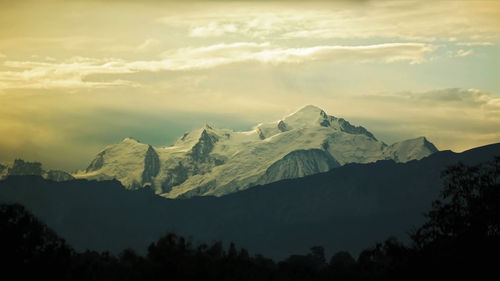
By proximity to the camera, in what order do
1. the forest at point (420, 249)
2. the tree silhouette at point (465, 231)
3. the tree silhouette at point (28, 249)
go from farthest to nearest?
the tree silhouette at point (28, 249)
the forest at point (420, 249)
the tree silhouette at point (465, 231)

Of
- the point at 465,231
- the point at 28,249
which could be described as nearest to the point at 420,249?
the point at 465,231

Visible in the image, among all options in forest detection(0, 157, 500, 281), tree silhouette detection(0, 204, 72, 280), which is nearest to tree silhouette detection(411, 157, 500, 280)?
forest detection(0, 157, 500, 281)

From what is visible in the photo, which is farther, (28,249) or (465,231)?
(28,249)

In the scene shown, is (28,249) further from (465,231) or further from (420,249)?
(465,231)

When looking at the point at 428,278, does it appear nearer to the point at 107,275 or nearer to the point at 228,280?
the point at 228,280

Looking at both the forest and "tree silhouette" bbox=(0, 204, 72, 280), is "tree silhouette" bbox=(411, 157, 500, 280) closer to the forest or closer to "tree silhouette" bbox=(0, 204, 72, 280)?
the forest

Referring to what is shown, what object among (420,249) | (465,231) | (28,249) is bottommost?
(420,249)

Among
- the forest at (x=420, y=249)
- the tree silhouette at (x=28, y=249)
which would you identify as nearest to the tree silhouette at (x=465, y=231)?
the forest at (x=420, y=249)

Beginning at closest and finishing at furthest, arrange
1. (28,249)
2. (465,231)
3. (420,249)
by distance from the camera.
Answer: (465,231) < (420,249) < (28,249)

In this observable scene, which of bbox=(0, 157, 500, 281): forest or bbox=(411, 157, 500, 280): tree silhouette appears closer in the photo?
bbox=(411, 157, 500, 280): tree silhouette

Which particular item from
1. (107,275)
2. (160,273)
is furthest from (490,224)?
(107,275)

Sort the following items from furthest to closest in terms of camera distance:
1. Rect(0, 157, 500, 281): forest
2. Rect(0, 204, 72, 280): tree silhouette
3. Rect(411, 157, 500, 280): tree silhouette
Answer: Rect(0, 204, 72, 280): tree silhouette
Rect(0, 157, 500, 281): forest
Rect(411, 157, 500, 280): tree silhouette

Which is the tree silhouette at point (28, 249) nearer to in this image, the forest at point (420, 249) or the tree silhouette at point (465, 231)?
the forest at point (420, 249)

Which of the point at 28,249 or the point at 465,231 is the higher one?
the point at 28,249
